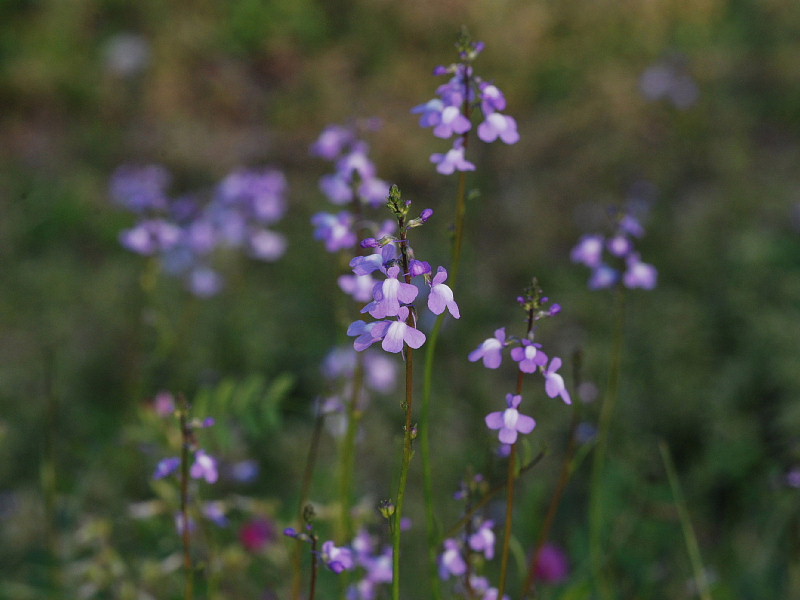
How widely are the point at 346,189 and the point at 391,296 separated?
2.85 ft

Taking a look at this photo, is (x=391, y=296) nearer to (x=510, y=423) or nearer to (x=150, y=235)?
(x=510, y=423)

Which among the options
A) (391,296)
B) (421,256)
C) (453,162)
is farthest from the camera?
(421,256)

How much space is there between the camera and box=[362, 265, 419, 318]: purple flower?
3.72ft

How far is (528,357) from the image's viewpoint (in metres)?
1.35

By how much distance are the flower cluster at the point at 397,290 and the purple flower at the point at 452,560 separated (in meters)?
0.62

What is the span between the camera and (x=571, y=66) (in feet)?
18.8

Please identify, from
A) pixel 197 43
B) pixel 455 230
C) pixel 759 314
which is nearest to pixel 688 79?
pixel 759 314

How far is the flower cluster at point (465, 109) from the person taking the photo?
4.92ft

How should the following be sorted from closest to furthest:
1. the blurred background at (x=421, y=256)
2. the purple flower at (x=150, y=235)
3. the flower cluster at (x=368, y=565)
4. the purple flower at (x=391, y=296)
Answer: the purple flower at (x=391, y=296) < the flower cluster at (x=368, y=565) < the purple flower at (x=150, y=235) < the blurred background at (x=421, y=256)

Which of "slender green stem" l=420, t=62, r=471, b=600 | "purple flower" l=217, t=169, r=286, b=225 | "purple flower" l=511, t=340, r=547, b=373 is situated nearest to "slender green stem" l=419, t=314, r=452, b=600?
"slender green stem" l=420, t=62, r=471, b=600

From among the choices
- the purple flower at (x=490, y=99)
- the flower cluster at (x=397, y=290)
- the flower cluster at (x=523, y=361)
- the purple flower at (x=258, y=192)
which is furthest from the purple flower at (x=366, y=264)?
the purple flower at (x=258, y=192)

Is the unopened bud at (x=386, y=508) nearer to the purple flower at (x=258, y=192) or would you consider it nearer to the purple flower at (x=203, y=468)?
the purple flower at (x=203, y=468)

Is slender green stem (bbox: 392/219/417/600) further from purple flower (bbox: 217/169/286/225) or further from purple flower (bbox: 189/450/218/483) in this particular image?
purple flower (bbox: 217/169/286/225)

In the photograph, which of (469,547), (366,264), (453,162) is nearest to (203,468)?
(469,547)
